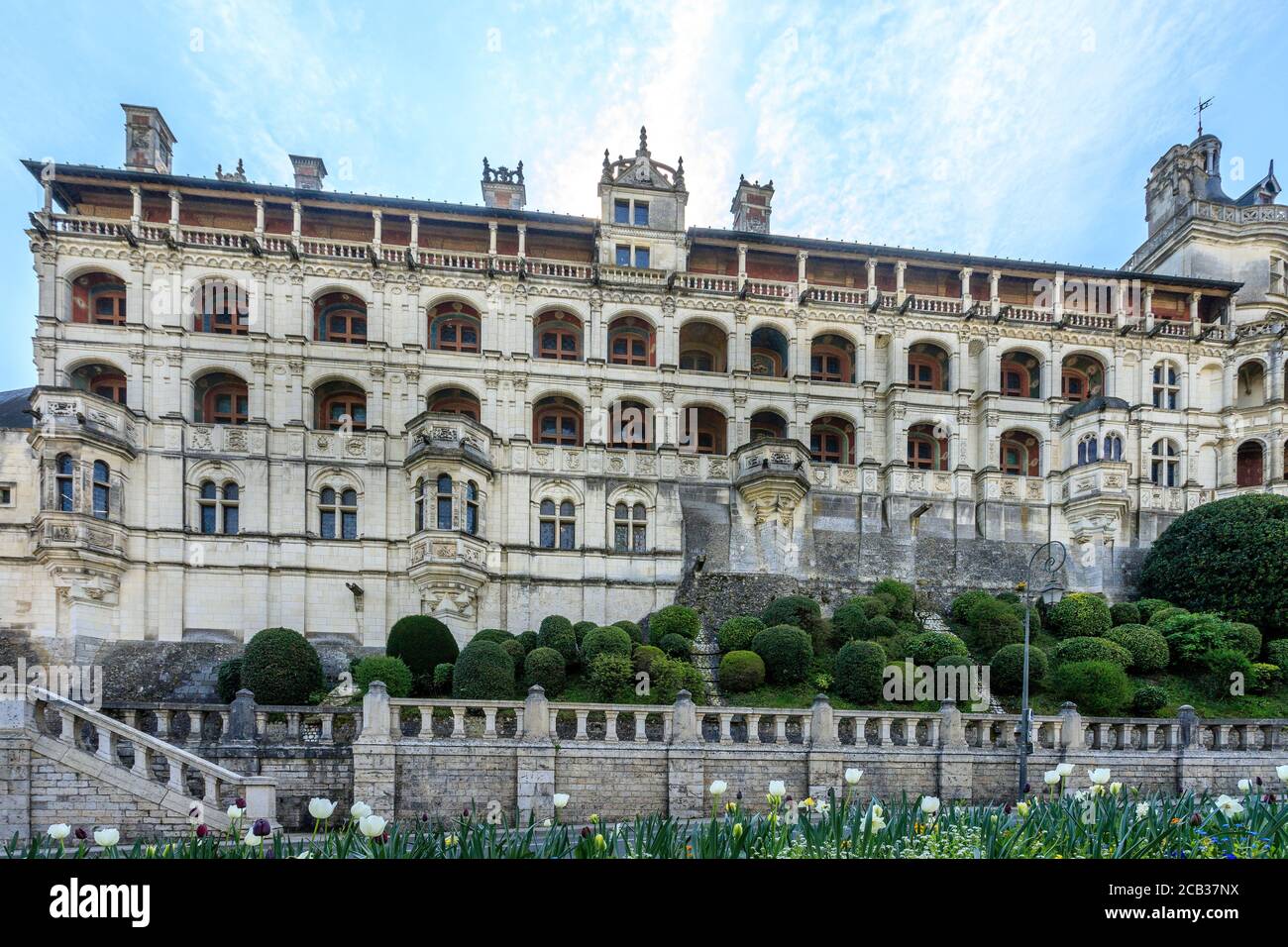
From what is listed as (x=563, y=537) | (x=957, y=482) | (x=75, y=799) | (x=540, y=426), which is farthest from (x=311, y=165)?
(x=957, y=482)

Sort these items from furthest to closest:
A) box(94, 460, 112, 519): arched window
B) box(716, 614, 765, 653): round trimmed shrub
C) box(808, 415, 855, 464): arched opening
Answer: box(808, 415, 855, 464): arched opening → box(94, 460, 112, 519): arched window → box(716, 614, 765, 653): round trimmed shrub

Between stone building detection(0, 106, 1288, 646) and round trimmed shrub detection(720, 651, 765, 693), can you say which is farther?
stone building detection(0, 106, 1288, 646)

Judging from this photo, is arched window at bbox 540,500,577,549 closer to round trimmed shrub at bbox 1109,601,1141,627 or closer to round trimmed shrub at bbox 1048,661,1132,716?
round trimmed shrub at bbox 1048,661,1132,716

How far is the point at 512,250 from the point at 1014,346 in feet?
84.4

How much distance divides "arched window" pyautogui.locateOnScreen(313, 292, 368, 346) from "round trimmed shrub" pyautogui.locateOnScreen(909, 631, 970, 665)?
86.4 feet

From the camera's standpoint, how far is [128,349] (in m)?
27.7

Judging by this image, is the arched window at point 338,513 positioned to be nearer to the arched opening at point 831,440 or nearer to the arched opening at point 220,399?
the arched opening at point 220,399

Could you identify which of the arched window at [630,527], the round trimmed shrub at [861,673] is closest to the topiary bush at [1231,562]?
the round trimmed shrub at [861,673]

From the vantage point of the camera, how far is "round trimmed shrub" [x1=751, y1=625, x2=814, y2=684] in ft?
70.4

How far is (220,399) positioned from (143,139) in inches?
521

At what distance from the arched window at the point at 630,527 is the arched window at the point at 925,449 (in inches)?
576

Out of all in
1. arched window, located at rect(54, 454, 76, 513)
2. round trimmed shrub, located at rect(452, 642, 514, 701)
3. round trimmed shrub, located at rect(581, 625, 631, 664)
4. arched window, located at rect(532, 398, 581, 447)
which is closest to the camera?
round trimmed shrub, located at rect(452, 642, 514, 701)

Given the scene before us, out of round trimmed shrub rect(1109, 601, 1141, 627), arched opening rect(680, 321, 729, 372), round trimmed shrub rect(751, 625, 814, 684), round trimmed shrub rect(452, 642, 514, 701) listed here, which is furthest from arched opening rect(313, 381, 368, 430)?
round trimmed shrub rect(1109, 601, 1141, 627)
